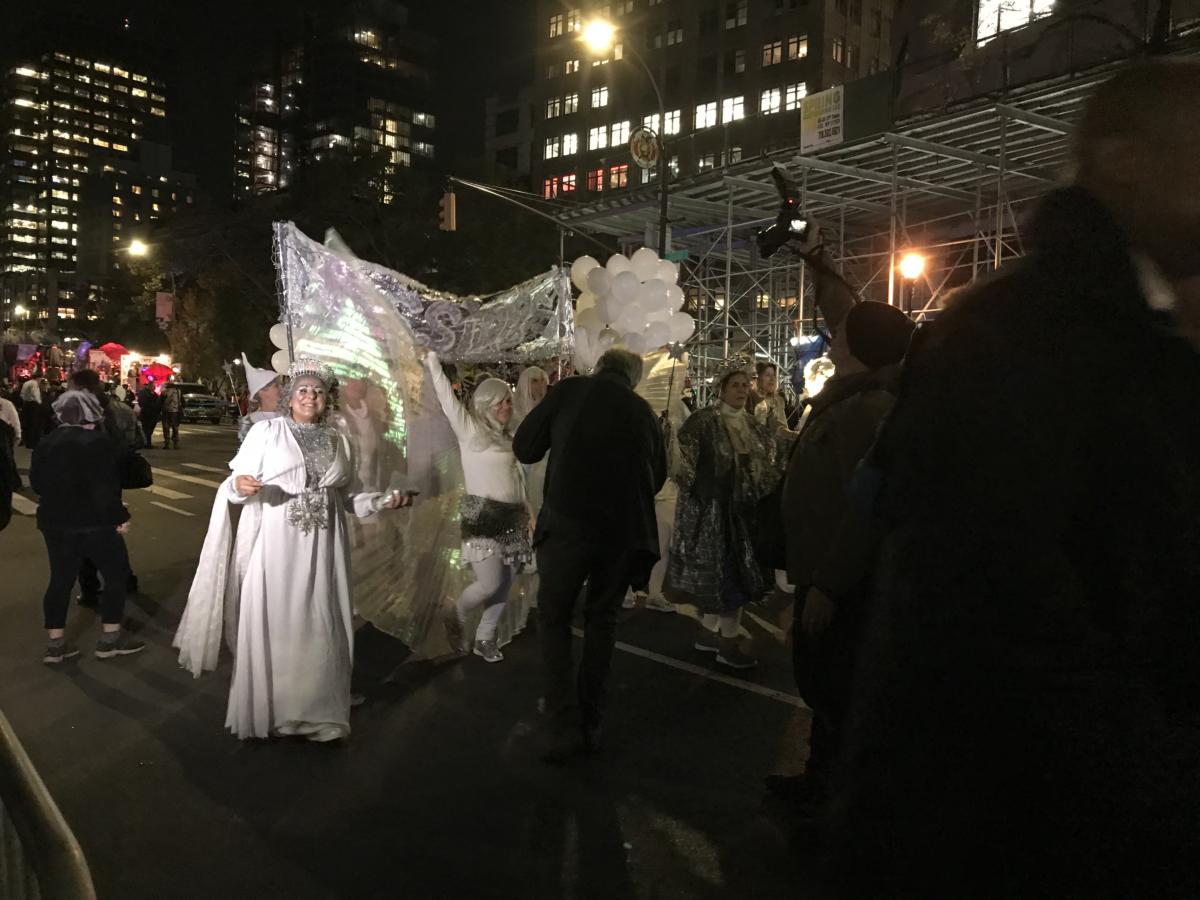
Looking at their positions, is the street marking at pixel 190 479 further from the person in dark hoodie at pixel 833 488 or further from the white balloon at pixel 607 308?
the person in dark hoodie at pixel 833 488

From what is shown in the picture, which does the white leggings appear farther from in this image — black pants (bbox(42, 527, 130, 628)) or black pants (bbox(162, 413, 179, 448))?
black pants (bbox(162, 413, 179, 448))

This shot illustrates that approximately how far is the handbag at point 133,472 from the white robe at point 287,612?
2.20 m

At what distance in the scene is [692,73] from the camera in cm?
5222

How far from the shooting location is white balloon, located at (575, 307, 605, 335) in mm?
7195

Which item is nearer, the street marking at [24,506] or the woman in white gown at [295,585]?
the woman in white gown at [295,585]

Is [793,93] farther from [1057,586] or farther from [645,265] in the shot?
[1057,586]

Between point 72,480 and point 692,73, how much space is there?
52473 millimetres

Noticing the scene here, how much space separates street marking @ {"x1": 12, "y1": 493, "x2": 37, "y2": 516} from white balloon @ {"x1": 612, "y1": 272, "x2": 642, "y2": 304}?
8396 millimetres

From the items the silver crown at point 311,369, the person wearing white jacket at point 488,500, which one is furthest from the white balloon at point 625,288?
the silver crown at point 311,369

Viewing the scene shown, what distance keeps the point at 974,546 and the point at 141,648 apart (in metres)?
6.20

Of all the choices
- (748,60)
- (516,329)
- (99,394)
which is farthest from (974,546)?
(748,60)

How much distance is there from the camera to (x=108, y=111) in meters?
191

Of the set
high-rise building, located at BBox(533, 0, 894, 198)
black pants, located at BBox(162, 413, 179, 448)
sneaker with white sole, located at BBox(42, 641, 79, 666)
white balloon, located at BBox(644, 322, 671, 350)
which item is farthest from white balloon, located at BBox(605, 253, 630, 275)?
high-rise building, located at BBox(533, 0, 894, 198)

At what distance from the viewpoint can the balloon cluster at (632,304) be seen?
7230 millimetres
